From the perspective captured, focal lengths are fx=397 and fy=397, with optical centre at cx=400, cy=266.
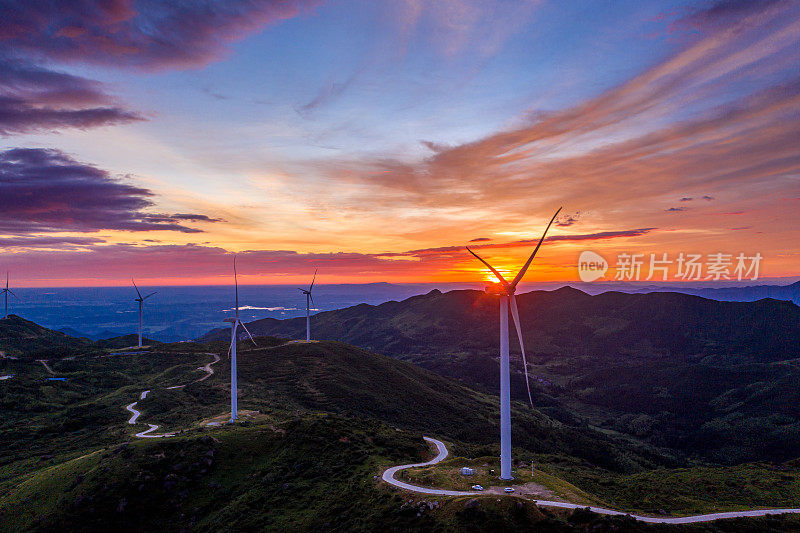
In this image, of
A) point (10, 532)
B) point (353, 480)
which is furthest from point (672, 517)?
point (10, 532)

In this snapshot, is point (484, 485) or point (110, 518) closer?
point (484, 485)

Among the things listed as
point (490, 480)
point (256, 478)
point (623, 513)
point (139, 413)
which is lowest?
point (139, 413)

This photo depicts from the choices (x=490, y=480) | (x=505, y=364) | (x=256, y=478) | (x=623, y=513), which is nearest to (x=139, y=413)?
(x=256, y=478)

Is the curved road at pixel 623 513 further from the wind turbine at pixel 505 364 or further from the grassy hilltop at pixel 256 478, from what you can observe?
the wind turbine at pixel 505 364

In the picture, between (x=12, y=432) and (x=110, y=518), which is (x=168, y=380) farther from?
(x=110, y=518)

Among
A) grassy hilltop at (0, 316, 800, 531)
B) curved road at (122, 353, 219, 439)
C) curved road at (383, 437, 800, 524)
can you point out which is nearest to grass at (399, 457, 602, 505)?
grassy hilltop at (0, 316, 800, 531)

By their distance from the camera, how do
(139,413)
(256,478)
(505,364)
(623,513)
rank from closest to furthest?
(623,513) < (505,364) < (256,478) < (139,413)

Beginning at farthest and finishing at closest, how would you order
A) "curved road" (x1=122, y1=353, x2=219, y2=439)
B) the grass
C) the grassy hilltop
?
"curved road" (x1=122, y1=353, x2=219, y2=439) < the grass < the grassy hilltop

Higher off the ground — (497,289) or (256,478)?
(497,289)

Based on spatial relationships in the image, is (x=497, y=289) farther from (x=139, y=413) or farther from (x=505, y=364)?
(x=139, y=413)

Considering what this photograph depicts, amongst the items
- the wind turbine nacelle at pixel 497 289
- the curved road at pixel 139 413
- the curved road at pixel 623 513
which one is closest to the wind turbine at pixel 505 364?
the wind turbine nacelle at pixel 497 289

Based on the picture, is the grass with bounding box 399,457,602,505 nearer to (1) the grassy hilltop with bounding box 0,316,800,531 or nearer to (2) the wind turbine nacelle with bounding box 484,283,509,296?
(1) the grassy hilltop with bounding box 0,316,800,531
